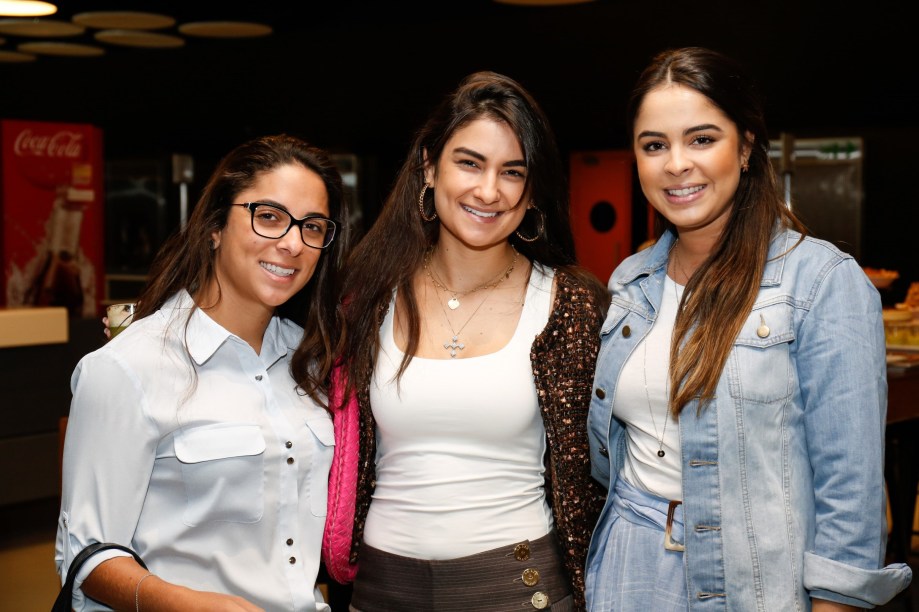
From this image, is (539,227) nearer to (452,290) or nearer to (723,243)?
(452,290)

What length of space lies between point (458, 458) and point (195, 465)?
57 centimetres

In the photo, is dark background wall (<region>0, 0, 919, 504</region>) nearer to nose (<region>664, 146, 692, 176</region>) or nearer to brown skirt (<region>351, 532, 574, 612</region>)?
nose (<region>664, 146, 692, 176</region>)

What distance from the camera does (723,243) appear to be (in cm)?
206

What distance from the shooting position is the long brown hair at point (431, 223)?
7.62 ft

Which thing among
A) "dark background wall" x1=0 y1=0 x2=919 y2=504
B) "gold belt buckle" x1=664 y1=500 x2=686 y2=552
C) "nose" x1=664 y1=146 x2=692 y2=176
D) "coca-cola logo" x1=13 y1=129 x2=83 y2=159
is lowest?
"gold belt buckle" x1=664 y1=500 x2=686 y2=552

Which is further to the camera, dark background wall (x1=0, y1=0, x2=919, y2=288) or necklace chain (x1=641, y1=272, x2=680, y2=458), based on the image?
dark background wall (x1=0, y1=0, x2=919, y2=288)

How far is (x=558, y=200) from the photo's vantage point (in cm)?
247

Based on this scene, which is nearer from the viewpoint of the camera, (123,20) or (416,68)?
(123,20)

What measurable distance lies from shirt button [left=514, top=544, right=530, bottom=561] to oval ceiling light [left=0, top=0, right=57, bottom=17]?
23.9ft

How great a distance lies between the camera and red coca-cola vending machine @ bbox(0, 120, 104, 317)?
8453 millimetres

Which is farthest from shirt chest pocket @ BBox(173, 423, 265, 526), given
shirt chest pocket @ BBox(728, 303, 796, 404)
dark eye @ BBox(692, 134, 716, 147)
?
dark eye @ BBox(692, 134, 716, 147)

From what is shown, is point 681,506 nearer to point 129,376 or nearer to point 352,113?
point 129,376

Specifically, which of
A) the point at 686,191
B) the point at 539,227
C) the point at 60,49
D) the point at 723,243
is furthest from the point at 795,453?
the point at 60,49

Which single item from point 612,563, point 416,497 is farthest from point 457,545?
point 612,563
